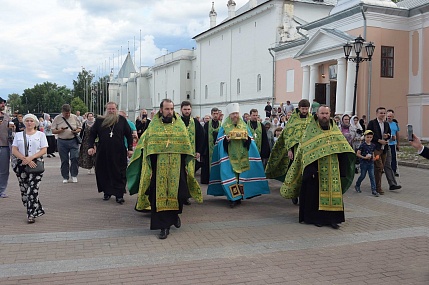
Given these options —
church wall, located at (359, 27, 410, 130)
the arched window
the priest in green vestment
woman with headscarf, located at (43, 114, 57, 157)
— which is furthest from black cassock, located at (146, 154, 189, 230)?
the arched window

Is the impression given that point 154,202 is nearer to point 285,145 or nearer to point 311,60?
point 285,145

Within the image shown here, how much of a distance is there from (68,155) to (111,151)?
3.18 metres

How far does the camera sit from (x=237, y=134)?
8836 millimetres

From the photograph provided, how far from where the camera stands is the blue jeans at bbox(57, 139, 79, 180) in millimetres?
11547

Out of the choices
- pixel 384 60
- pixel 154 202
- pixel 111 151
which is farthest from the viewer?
pixel 384 60

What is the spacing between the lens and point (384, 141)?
35.2ft

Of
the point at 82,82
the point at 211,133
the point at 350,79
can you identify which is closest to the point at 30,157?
the point at 211,133

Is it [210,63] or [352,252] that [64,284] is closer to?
[352,252]

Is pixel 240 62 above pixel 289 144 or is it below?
above

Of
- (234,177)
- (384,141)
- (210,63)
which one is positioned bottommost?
(234,177)

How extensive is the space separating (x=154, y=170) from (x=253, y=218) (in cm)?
205

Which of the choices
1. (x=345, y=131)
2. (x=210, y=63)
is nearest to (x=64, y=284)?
(x=345, y=131)

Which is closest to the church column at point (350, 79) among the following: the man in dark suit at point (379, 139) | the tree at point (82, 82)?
the man in dark suit at point (379, 139)

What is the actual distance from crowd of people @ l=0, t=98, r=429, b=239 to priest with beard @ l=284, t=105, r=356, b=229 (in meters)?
0.02
